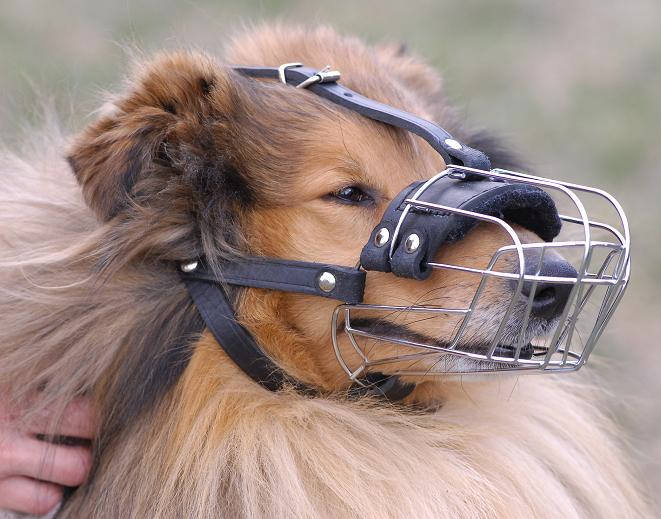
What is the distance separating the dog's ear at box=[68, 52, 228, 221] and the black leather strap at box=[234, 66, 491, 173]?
0.18 metres

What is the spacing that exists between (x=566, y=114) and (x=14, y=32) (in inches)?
175

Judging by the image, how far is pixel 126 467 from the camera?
2.04 metres

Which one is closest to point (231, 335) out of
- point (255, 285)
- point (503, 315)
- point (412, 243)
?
point (255, 285)

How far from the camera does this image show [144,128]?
202 cm

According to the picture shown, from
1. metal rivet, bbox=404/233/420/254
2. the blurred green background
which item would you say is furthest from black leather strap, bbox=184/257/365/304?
the blurred green background

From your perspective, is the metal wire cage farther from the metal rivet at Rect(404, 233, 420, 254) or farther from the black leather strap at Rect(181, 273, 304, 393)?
the black leather strap at Rect(181, 273, 304, 393)

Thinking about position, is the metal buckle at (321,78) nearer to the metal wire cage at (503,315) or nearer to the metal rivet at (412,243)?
the metal wire cage at (503,315)

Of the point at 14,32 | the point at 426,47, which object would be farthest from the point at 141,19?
the point at 426,47

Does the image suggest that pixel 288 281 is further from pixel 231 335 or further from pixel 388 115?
pixel 388 115

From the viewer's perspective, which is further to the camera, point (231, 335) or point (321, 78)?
point (321, 78)

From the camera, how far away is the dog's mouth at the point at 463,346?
1948mm

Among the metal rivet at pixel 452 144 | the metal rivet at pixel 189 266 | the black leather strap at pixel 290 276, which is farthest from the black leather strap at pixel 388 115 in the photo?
the metal rivet at pixel 189 266

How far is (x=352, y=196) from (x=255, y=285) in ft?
0.97

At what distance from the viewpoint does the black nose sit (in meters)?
1.86
